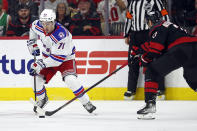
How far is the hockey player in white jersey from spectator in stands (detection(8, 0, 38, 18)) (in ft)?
4.34

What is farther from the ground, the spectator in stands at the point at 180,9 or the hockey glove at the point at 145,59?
the spectator in stands at the point at 180,9

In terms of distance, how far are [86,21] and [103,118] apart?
208 centimetres

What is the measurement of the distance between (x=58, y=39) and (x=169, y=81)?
2274mm

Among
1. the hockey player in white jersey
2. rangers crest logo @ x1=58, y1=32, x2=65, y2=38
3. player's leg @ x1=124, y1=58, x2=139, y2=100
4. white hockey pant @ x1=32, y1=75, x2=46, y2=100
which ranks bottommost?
player's leg @ x1=124, y1=58, x2=139, y2=100

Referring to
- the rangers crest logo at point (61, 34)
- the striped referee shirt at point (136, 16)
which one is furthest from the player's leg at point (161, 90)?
the rangers crest logo at point (61, 34)

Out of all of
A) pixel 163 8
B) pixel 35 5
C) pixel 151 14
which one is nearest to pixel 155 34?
pixel 151 14

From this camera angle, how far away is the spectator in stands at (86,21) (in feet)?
24.7

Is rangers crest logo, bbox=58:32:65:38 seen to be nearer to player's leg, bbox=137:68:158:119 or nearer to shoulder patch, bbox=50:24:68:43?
shoulder patch, bbox=50:24:68:43

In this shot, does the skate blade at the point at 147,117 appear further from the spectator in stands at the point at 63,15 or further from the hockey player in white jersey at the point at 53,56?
the spectator in stands at the point at 63,15

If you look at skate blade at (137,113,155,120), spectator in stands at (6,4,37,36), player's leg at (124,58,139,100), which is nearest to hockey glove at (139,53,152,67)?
skate blade at (137,113,155,120)

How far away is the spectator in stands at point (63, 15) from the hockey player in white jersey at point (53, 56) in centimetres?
129

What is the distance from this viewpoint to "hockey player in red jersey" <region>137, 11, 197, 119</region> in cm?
525

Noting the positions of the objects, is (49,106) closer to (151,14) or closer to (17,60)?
(17,60)

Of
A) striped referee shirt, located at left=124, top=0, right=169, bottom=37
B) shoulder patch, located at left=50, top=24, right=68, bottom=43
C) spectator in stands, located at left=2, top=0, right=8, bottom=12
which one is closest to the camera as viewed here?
shoulder patch, located at left=50, top=24, right=68, bottom=43
